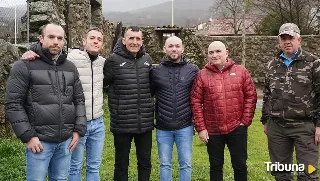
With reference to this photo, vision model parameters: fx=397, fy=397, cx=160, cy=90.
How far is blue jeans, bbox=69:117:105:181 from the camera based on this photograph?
4367 millimetres

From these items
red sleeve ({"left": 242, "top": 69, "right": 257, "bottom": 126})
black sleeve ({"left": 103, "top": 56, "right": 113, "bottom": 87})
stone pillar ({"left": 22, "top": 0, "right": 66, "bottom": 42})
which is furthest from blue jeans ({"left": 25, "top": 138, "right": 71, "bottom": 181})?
stone pillar ({"left": 22, "top": 0, "right": 66, "bottom": 42})

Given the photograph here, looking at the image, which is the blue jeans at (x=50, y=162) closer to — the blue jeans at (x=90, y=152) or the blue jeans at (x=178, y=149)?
the blue jeans at (x=90, y=152)

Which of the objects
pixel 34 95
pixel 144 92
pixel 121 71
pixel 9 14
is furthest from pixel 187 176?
pixel 9 14

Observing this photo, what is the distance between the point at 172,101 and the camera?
15.2ft

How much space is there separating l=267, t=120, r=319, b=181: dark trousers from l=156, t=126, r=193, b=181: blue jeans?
95 cm

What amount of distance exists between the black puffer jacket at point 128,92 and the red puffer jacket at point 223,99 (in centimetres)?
58

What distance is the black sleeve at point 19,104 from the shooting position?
3562 millimetres

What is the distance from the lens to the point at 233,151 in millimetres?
4672

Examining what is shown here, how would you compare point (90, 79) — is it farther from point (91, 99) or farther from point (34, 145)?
point (34, 145)

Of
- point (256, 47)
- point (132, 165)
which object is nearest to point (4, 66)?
point (132, 165)

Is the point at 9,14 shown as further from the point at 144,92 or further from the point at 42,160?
the point at 42,160

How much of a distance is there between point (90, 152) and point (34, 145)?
0.98m

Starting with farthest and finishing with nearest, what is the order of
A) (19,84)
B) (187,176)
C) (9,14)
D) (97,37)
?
(9,14), (187,176), (97,37), (19,84)

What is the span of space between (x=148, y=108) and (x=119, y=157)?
67 centimetres
